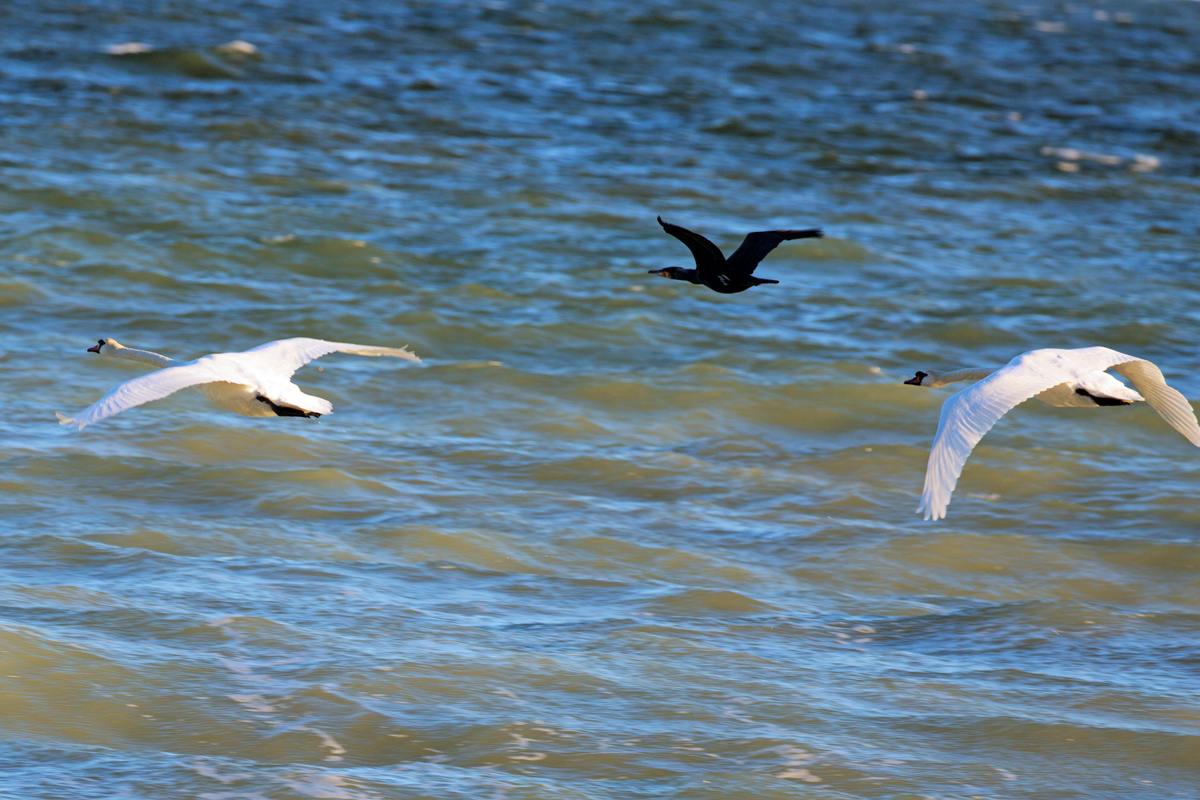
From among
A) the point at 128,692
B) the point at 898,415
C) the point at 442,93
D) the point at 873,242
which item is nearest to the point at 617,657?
the point at 128,692

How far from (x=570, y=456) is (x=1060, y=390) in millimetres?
4530

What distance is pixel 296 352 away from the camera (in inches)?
335

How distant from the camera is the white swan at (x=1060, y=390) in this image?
279 inches

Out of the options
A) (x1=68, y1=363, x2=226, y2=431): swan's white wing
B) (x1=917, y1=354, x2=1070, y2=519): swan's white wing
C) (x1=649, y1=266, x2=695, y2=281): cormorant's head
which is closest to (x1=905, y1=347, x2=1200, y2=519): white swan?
(x1=917, y1=354, x2=1070, y2=519): swan's white wing

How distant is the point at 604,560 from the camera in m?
9.60

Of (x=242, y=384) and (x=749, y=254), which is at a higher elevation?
(x=749, y=254)

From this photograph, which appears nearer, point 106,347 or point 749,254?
point 749,254

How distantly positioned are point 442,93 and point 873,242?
903 cm

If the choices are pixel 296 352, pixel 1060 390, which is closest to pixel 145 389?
pixel 296 352

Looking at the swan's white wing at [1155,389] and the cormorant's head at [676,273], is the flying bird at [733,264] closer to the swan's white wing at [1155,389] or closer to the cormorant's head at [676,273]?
the cormorant's head at [676,273]

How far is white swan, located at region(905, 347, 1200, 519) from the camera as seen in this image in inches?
279

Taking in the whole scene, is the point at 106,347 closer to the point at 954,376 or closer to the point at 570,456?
the point at 570,456

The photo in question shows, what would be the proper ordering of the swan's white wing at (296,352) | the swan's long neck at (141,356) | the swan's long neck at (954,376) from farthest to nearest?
the swan's long neck at (954,376) < the swan's long neck at (141,356) < the swan's white wing at (296,352)

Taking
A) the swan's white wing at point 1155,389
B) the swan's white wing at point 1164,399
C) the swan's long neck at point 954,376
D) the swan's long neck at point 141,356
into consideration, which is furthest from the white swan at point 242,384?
the swan's white wing at point 1164,399
